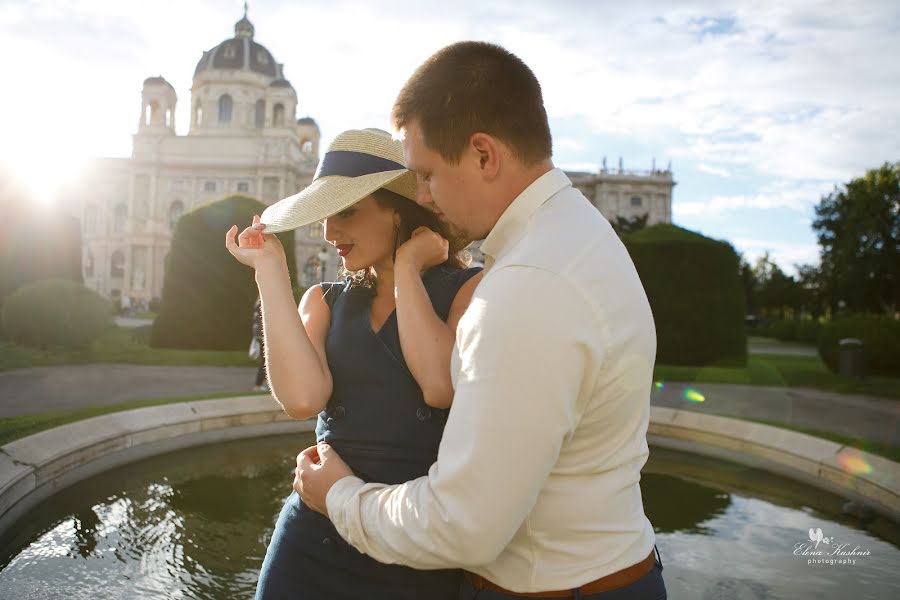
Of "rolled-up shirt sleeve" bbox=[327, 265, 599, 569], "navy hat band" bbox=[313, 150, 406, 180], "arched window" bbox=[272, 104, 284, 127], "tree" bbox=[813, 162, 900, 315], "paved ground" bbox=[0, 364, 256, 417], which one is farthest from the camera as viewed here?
"arched window" bbox=[272, 104, 284, 127]

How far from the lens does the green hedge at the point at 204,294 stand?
44.6 feet

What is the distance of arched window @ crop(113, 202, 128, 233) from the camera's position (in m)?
56.9

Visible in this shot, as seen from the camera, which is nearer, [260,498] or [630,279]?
[630,279]

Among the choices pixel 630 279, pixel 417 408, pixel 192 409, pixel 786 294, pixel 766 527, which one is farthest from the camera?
pixel 786 294

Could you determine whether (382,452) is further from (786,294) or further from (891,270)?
(786,294)

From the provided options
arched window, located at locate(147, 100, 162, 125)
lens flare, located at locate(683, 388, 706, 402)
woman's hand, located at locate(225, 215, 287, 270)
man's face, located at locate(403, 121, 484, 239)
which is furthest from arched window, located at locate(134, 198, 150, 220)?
man's face, located at locate(403, 121, 484, 239)

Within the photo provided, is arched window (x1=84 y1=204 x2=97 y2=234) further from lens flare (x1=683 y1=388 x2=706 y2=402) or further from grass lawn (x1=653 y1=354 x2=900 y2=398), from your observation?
lens flare (x1=683 y1=388 x2=706 y2=402)

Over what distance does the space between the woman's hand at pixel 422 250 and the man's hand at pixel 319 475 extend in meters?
0.40

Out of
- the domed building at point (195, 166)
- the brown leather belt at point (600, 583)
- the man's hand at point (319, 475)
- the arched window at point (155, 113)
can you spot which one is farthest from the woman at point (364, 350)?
the arched window at point (155, 113)

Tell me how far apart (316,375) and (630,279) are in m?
0.67

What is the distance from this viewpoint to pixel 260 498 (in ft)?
13.1

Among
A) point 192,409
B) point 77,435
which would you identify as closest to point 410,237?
point 77,435

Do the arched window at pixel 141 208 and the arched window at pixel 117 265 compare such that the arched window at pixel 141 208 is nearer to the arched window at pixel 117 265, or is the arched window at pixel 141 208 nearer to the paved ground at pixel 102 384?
the arched window at pixel 117 265

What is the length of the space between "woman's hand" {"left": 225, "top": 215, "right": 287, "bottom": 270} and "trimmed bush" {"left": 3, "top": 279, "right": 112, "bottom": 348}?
501 inches
